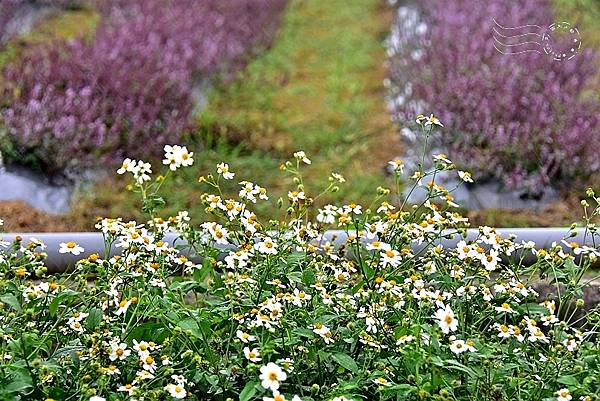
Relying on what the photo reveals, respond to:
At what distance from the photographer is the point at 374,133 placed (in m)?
5.57

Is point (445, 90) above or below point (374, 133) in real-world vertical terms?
above

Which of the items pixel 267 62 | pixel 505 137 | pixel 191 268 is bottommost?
pixel 267 62

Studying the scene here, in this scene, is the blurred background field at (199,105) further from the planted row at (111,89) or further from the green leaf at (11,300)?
the green leaf at (11,300)

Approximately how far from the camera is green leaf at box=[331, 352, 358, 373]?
2.08 meters

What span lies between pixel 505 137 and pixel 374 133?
1.17 meters

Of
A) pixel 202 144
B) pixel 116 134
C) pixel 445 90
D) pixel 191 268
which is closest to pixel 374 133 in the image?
pixel 445 90

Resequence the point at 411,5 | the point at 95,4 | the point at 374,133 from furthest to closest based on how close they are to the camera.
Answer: the point at 411,5, the point at 95,4, the point at 374,133

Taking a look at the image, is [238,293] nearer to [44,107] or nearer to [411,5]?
[44,107]

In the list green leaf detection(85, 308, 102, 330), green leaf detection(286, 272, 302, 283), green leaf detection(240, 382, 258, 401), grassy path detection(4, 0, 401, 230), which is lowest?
grassy path detection(4, 0, 401, 230)

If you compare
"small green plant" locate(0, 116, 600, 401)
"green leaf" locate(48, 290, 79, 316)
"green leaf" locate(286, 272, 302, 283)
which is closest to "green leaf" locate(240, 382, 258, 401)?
"small green plant" locate(0, 116, 600, 401)

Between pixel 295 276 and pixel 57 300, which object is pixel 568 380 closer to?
pixel 295 276

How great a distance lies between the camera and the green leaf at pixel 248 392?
1914 mm

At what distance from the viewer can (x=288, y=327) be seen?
214cm

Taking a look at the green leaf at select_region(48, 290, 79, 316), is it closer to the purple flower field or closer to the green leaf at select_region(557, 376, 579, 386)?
the green leaf at select_region(557, 376, 579, 386)
